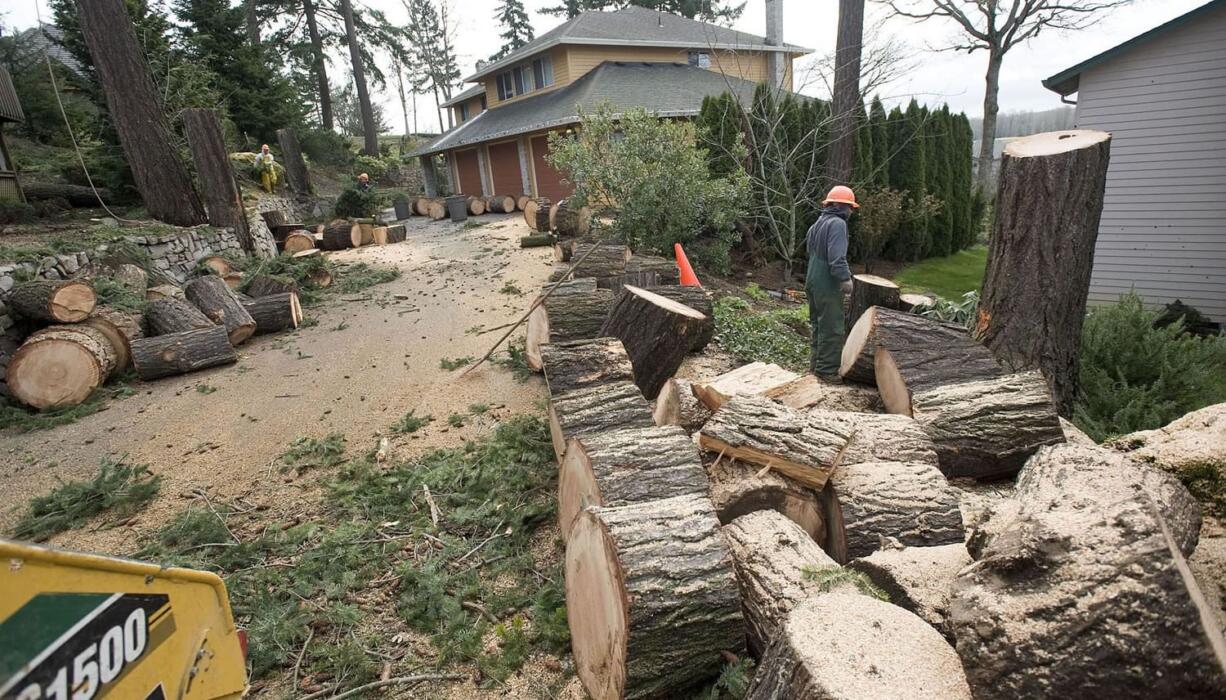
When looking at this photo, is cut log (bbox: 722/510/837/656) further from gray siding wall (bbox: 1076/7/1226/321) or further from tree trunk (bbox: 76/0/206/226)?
tree trunk (bbox: 76/0/206/226)

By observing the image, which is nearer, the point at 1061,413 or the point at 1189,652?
the point at 1189,652

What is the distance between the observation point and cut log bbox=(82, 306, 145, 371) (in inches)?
247

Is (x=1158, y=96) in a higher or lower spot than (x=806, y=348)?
higher

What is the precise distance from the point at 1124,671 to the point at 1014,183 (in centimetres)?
395

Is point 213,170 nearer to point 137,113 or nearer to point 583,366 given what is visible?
point 137,113

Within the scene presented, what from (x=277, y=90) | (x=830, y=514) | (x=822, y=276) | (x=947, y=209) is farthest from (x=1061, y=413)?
(x=277, y=90)

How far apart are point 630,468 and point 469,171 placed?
25.8m

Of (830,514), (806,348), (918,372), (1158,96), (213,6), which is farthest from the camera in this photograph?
(213,6)

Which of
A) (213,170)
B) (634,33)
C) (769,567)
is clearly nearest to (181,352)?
(213,170)

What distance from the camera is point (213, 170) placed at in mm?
10398

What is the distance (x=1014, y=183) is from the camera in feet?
13.7

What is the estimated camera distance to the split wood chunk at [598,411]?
3428 mm

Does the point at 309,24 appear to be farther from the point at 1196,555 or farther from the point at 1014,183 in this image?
the point at 1196,555

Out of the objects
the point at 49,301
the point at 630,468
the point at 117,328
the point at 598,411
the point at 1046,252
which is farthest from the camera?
the point at 117,328
